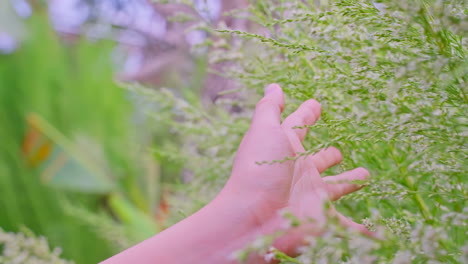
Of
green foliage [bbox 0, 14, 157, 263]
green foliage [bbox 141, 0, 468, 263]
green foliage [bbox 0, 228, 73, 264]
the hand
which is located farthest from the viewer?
green foliage [bbox 0, 14, 157, 263]

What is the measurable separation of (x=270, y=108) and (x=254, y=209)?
122mm

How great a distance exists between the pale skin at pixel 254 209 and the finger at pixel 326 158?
1.7 inches

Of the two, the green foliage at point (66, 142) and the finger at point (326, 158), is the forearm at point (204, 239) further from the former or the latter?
the green foliage at point (66, 142)

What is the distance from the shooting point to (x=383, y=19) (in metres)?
0.39

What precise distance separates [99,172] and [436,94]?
1.82 metres

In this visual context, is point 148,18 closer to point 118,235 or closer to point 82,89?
point 82,89

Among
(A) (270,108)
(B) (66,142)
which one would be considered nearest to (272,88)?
(A) (270,108)

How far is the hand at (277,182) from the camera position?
473 millimetres

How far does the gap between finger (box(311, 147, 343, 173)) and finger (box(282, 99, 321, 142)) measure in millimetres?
39

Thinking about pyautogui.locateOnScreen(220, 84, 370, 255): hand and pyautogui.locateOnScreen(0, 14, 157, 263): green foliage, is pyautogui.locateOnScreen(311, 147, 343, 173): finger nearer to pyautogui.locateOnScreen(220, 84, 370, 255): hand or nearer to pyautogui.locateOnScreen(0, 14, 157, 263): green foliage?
pyautogui.locateOnScreen(220, 84, 370, 255): hand

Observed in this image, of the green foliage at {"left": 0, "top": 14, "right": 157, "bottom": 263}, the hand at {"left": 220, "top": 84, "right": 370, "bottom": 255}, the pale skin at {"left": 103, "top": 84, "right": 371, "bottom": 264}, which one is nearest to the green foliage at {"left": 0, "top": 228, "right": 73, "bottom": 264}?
the pale skin at {"left": 103, "top": 84, "right": 371, "bottom": 264}

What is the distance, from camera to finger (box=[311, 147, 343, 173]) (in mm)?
567

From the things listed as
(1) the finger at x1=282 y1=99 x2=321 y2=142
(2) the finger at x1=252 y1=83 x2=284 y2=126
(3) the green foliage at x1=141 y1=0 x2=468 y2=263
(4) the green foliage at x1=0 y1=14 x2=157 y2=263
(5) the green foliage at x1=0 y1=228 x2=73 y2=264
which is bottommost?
(3) the green foliage at x1=141 y1=0 x2=468 y2=263

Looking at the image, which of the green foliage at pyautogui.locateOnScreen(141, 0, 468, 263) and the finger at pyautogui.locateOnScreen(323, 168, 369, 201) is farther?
the finger at pyautogui.locateOnScreen(323, 168, 369, 201)
